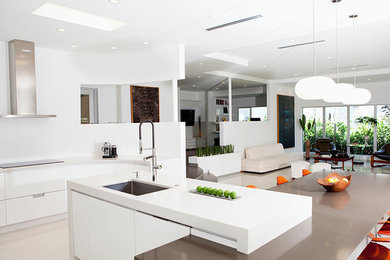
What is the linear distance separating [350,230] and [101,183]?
6.84 feet

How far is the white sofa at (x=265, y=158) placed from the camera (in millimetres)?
8156

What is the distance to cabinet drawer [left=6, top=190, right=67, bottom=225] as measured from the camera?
158 inches

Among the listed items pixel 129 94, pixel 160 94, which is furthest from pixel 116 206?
pixel 160 94

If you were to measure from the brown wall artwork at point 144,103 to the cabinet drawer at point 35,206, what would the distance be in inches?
101

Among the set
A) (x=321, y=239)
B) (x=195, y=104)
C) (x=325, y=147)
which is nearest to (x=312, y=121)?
(x=325, y=147)

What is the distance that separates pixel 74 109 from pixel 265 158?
5.63m

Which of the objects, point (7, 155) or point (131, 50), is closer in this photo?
point (7, 155)

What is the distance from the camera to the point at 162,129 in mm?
5426

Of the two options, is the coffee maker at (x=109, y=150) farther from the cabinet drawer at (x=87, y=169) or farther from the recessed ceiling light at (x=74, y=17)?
the recessed ceiling light at (x=74, y=17)

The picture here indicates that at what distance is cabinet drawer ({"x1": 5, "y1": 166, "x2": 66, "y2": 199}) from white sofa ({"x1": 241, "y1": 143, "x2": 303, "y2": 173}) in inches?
203

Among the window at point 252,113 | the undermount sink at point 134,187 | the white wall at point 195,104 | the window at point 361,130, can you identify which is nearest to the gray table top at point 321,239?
the undermount sink at point 134,187

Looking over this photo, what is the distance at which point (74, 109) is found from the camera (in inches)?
208

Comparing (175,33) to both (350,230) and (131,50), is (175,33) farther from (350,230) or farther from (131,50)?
(350,230)

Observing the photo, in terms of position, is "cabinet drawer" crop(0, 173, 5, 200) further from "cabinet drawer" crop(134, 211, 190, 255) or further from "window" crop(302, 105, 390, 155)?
"window" crop(302, 105, 390, 155)
